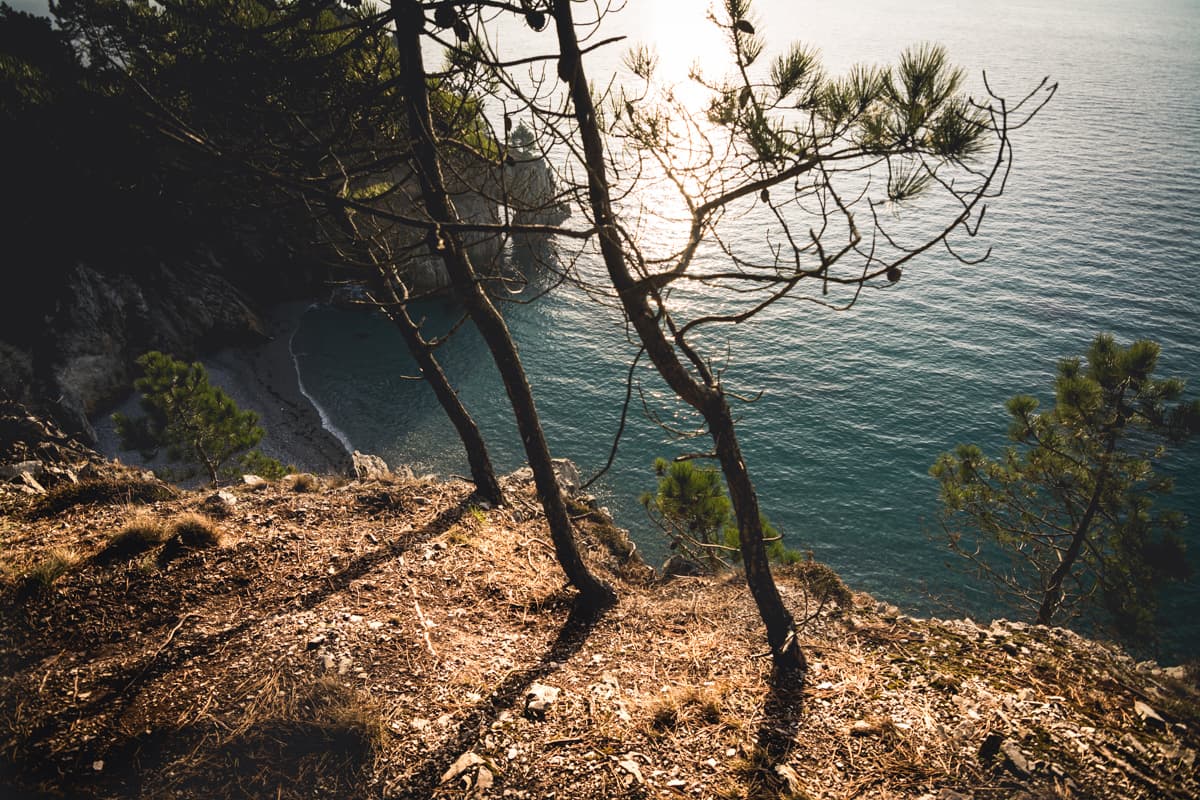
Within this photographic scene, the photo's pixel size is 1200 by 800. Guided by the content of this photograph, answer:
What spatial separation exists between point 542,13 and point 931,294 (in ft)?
155

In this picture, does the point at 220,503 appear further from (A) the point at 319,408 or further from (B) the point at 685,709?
(A) the point at 319,408

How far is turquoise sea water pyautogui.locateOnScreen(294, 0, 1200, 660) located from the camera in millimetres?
26812

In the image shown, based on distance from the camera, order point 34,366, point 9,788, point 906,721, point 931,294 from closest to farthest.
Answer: point 9,788, point 906,721, point 34,366, point 931,294

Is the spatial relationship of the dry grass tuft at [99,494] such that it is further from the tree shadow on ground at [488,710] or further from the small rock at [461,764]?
the small rock at [461,764]

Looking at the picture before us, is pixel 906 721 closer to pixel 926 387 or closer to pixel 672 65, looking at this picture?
pixel 926 387

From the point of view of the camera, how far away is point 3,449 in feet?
39.3

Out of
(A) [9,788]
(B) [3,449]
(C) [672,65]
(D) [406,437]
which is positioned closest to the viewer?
(A) [9,788]

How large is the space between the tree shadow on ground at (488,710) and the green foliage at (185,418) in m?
15.3

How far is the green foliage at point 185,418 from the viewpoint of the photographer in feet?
60.2

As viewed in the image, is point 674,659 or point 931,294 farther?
point 931,294

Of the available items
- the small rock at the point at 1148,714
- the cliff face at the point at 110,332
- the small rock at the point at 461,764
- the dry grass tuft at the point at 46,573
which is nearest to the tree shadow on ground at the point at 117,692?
the dry grass tuft at the point at 46,573

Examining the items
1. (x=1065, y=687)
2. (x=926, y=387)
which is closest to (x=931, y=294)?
(x=926, y=387)

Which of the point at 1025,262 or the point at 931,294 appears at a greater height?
the point at 1025,262

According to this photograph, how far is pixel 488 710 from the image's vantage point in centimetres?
570
